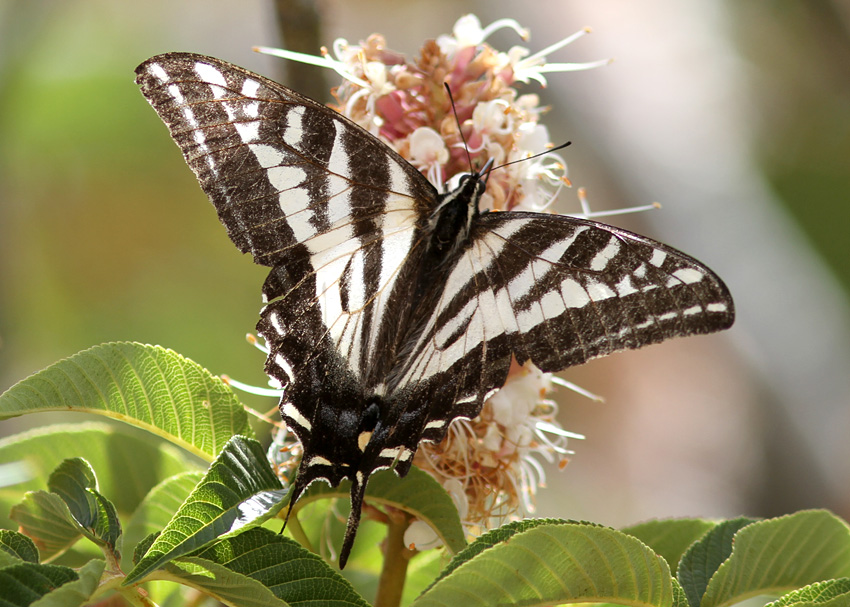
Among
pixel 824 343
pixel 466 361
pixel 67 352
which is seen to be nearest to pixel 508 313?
pixel 466 361

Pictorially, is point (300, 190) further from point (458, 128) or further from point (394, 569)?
point (394, 569)

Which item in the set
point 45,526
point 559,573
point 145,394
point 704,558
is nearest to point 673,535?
point 704,558

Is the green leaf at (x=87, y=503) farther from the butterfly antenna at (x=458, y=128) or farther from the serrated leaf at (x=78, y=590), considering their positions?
the butterfly antenna at (x=458, y=128)

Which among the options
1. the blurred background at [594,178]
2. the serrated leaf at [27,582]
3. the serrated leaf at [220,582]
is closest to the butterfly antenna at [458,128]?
the serrated leaf at [220,582]

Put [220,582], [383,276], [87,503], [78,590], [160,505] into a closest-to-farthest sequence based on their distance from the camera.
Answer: [78,590], [220,582], [87,503], [160,505], [383,276]

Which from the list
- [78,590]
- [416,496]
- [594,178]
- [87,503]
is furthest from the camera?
[594,178]

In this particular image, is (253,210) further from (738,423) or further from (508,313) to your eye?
(738,423)
